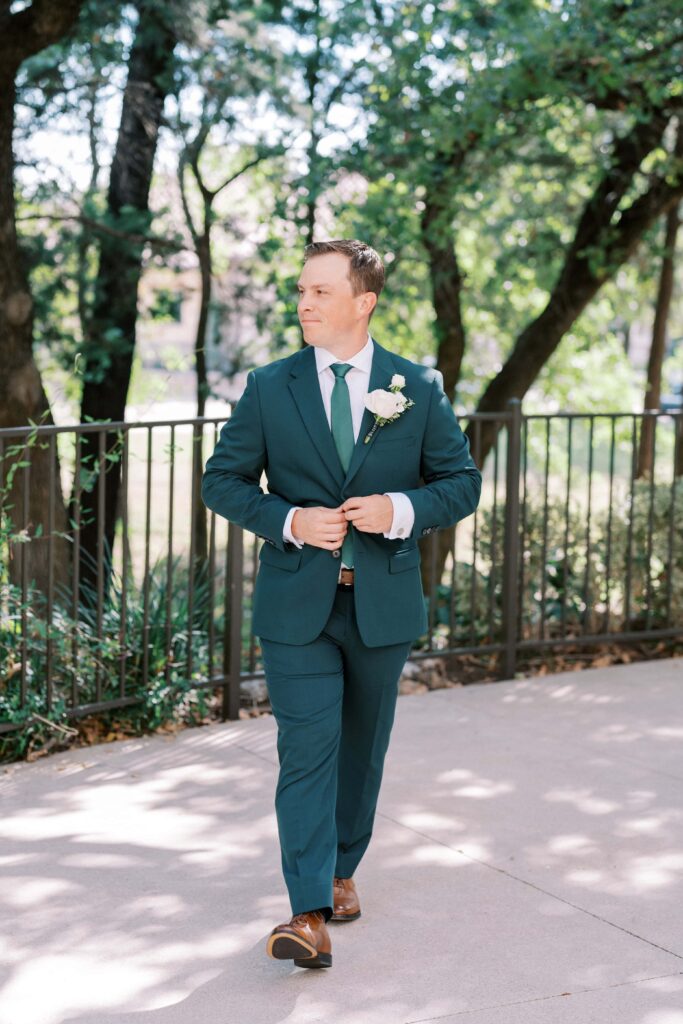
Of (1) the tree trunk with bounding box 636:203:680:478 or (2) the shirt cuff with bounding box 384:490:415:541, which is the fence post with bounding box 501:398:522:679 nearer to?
(2) the shirt cuff with bounding box 384:490:415:541

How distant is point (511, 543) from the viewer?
7.24 m

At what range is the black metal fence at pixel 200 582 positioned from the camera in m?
5.73

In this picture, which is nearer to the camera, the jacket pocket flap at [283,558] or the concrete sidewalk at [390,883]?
the concrete sidewalk at [390,883]

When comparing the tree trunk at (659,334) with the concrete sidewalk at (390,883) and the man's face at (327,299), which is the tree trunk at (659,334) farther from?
the man's face at (327,299)

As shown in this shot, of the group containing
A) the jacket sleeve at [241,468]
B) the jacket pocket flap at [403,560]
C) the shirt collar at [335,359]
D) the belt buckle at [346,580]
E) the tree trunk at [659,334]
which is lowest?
the belt buckle at [346,580]

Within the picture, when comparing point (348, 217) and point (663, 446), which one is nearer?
point (348, 217)

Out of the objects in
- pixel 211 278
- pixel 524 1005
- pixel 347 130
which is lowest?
pixel 524 1005

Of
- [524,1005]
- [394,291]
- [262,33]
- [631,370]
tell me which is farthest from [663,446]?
[524,1005]

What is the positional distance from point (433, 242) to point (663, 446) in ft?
32.5

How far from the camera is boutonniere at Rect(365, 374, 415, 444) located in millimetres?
3635

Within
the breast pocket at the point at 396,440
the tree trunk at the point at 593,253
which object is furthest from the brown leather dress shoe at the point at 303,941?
the tree trunk at the point at 593,253

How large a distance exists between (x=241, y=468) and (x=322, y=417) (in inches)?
10.8

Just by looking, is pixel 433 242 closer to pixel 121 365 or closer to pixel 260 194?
pixel 121 365

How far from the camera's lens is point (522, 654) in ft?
25.7
